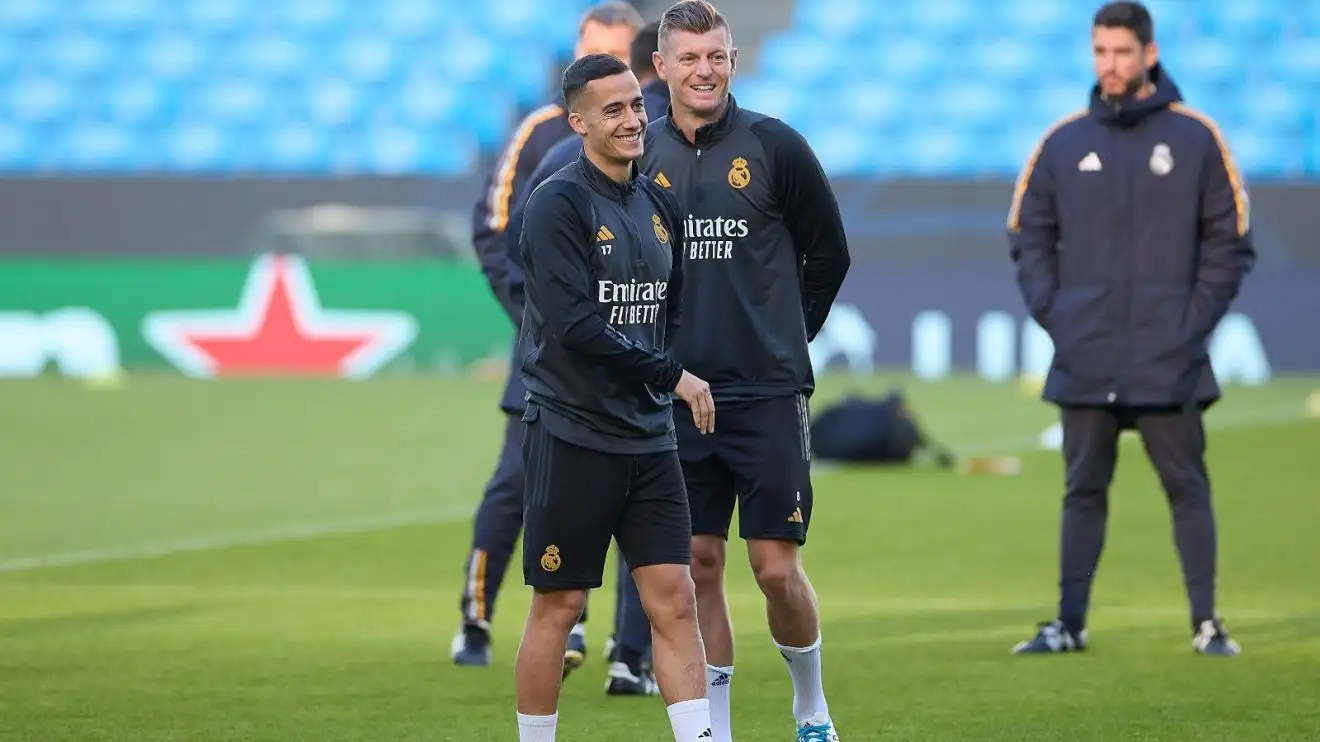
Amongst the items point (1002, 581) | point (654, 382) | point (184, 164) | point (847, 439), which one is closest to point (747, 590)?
point (1002, 581)

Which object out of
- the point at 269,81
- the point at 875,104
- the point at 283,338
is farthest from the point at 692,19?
the point at 269,81

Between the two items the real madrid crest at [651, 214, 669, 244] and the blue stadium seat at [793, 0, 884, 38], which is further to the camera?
the blue stadium seat at [793, 0, 884, 38]

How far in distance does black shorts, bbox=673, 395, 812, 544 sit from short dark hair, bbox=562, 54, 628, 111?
3.33 feet

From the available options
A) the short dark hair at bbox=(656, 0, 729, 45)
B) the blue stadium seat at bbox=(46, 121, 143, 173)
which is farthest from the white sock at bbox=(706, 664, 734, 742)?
the blue stadium seat at bbox=(46, 121, 143, 173)

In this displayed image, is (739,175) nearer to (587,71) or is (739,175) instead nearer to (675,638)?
(587,71)

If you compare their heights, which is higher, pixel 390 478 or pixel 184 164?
pixel 184 164

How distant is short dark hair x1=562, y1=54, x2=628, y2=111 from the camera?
4.97 meters

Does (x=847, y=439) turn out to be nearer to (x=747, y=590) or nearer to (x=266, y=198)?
(x=747, y=590)

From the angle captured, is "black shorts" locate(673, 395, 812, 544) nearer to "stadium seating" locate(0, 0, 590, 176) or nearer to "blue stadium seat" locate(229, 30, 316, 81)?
"stadium seating" locate(0, 0, 590, 176)

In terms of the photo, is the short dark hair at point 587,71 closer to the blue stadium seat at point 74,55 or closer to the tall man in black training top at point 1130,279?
the tall man in black training top at point 1130,279

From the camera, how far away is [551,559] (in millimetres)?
5043

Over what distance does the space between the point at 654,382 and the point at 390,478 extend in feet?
28.2

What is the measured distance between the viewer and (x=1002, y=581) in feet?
30.0

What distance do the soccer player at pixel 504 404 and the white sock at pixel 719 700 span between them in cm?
163
